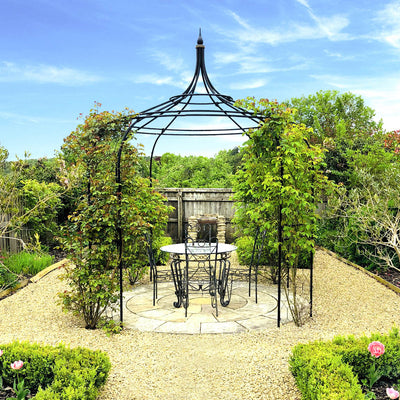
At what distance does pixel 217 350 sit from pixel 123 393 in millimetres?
1139

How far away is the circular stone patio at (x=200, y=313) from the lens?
489 cm

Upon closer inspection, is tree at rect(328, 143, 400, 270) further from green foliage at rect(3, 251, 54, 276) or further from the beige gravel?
green foliage at rect(3, 251, 54, 276)

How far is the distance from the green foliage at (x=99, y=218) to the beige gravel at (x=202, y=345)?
445 millimetres

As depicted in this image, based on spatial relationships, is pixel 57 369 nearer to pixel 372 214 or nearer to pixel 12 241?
pixel 372 214

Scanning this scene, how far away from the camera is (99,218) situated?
466 cm

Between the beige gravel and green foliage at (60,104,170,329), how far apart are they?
445 mm

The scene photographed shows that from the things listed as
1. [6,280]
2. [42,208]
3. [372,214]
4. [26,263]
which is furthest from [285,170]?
[42,208]

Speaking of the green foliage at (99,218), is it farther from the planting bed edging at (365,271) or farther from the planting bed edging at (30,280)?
the planting bed edging at (365,271)

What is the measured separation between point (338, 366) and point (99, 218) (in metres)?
2.88

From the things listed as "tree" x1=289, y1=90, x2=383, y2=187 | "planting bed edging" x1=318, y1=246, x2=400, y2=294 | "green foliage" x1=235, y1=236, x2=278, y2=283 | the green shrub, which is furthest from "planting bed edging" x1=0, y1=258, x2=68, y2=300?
"tree" x1=289, y1=90, x2=383, y2=187

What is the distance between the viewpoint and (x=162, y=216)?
7156mm

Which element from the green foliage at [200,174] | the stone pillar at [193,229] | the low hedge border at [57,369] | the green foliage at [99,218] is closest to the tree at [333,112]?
the green foliage at [200,174]

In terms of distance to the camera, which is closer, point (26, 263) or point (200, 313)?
point (200, 313)

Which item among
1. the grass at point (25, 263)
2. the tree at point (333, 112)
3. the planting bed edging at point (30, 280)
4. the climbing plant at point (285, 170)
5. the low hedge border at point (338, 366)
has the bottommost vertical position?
the planting bed edging at point (30, 280)
